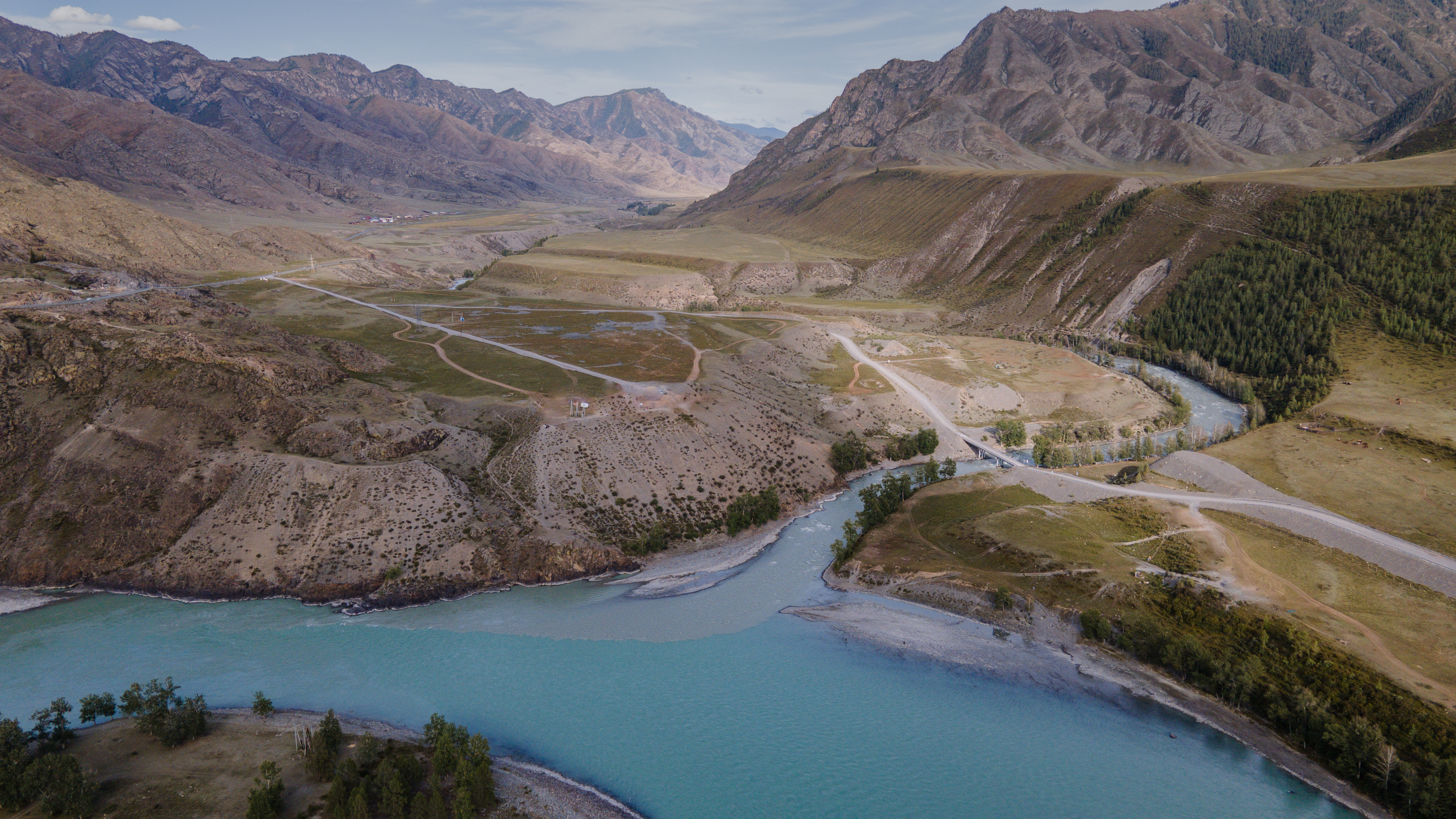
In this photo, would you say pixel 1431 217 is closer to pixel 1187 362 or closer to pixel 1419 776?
pixel 1187 362

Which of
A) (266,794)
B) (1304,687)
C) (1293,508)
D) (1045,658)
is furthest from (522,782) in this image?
(1293,508)

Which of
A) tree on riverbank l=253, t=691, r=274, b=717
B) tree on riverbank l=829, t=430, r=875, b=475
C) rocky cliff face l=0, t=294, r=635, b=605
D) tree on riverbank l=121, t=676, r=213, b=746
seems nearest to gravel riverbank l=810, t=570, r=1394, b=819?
rocky cliff face l=0, t=294, r=635, b=605

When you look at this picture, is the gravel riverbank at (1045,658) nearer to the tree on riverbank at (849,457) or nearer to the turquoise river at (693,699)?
the turquoise river at (693,699)

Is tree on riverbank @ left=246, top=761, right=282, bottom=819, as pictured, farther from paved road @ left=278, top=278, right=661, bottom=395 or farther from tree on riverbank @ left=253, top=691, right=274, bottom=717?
paved road @ left=278, top=278, right=661, bottom=395

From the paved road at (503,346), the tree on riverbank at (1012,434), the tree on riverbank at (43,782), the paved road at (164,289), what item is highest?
the paved road at (164,289)

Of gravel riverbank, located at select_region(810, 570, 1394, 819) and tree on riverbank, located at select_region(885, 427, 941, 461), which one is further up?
tree on riverbank, located at select_region(885, 427, 941, 461)

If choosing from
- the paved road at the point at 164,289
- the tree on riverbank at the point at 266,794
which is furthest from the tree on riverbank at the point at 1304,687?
the paved road at the point at 164,289
